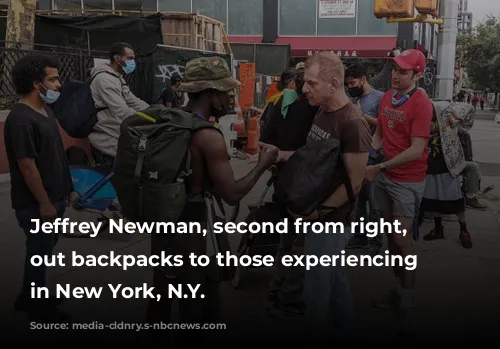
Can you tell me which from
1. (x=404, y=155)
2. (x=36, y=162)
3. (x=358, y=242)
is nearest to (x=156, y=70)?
(x=358, y=242)

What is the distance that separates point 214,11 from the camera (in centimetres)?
2823

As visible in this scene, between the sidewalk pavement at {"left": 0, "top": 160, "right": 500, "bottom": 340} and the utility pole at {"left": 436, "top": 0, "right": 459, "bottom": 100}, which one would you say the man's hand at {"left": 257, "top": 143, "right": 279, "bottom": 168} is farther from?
the utility pole at {"left": 436, "top": 0, "right": 459, "bottom": 100}

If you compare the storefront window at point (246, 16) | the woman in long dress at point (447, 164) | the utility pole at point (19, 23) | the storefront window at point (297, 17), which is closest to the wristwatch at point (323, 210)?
the woman in long dress at point (447, 164)

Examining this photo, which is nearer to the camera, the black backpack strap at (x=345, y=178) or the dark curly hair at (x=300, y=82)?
the black backpack strap at (x=345, y=178)

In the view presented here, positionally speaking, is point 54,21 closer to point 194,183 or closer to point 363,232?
point 363,232

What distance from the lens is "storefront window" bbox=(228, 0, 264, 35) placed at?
28094mm

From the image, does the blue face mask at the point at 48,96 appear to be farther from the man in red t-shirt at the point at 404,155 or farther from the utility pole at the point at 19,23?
the utility pole at the point at 19,23

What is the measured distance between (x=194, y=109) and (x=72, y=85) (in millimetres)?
3244

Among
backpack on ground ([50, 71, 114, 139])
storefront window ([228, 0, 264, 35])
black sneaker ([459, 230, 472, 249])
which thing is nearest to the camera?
backpack on ground ([50, 71, 114, 139])

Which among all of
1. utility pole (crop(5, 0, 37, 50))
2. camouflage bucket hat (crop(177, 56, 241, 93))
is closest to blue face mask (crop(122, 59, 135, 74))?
camouflage bucket hat (crop(177, 56, 241, 93))

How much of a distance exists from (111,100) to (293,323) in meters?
3.09

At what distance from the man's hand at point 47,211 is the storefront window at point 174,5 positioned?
26.0m

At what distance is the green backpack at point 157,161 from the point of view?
2.71 m

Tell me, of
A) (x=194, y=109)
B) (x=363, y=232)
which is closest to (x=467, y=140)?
(x=363, y=232)
